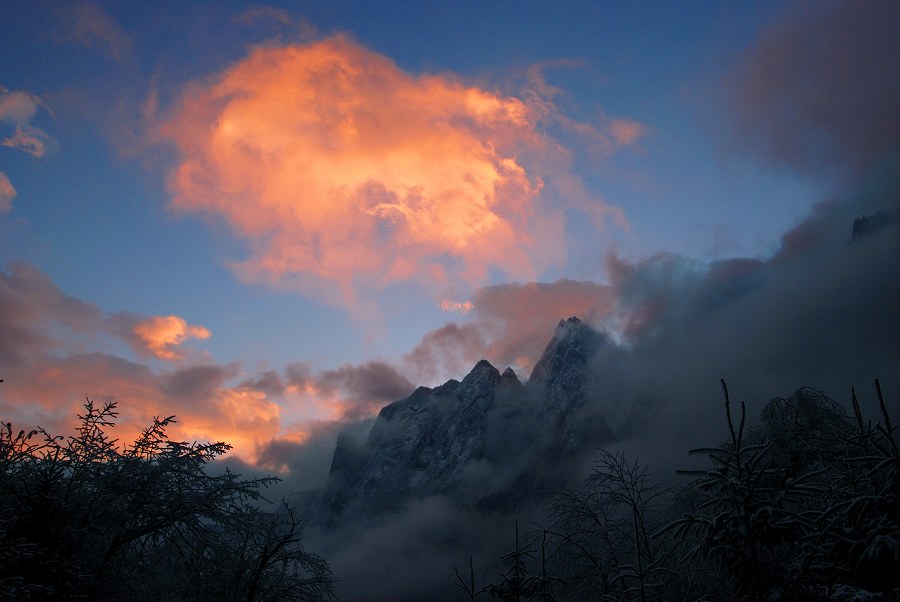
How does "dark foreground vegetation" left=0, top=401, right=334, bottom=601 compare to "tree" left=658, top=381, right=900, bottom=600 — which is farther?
"dark foreground vegetation" left=0, top=401, right=334, bottom=601


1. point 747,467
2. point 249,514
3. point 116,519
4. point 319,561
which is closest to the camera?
point 747,467

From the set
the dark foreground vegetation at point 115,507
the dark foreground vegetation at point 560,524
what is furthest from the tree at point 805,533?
the dark foreground vegetation at point 115,507

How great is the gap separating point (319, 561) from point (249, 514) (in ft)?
29.6

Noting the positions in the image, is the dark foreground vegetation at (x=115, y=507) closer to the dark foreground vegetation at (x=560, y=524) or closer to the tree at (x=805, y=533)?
the dark foreground vegetation at (x=560, y=524)

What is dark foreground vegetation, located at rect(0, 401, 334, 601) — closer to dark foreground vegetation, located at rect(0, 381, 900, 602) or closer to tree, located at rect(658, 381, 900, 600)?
dark foreground vegetation, located at rect(0, 381, 900, 602)

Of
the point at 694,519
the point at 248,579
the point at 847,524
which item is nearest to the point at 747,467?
the point at 694,519

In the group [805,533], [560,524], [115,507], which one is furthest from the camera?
[560,524]

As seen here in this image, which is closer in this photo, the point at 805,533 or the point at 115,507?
the point at 805,533

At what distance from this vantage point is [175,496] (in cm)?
1658

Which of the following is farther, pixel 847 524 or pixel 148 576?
pixel 148 576

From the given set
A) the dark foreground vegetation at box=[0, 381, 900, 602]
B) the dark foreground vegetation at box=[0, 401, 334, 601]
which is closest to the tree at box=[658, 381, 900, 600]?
the dark foreground vegetation at box=[0, 381, 900, 602]

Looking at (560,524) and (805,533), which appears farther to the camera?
(560,524)

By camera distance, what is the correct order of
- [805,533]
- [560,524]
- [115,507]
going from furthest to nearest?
[560,524] → [115,507] → [805,533]

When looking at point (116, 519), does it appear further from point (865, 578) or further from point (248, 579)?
point (865, 578)
